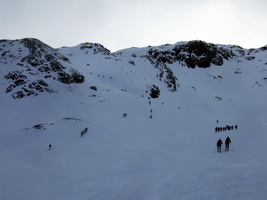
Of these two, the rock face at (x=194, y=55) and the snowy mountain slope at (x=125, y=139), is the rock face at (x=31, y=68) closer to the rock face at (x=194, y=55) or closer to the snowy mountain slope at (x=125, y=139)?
the snowy mountain slope at (x=125, y=139)

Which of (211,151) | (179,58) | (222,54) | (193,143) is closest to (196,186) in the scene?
(211,151)

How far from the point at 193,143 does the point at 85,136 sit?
14169 mm

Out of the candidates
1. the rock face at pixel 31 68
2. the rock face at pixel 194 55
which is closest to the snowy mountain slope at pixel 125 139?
the rock face at pixel 31 68

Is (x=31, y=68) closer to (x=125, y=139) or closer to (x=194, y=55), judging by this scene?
(x=125, y=139)

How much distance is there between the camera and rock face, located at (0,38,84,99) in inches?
1720

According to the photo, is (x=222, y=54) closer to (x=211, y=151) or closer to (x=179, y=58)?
(x=179, y=58)

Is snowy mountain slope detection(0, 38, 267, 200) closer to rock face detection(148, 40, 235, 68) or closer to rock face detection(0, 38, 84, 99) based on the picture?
rock face detection(0, 38, 84, 99)

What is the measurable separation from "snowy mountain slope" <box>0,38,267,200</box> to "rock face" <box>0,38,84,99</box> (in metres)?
0.42

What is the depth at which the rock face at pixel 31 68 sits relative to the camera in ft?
143

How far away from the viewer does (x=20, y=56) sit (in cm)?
5138

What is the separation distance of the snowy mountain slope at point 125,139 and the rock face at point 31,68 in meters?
0.42

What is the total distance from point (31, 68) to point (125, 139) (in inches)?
1272

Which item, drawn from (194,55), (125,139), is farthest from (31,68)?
(194,55)

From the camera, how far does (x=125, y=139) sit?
2747 cm
